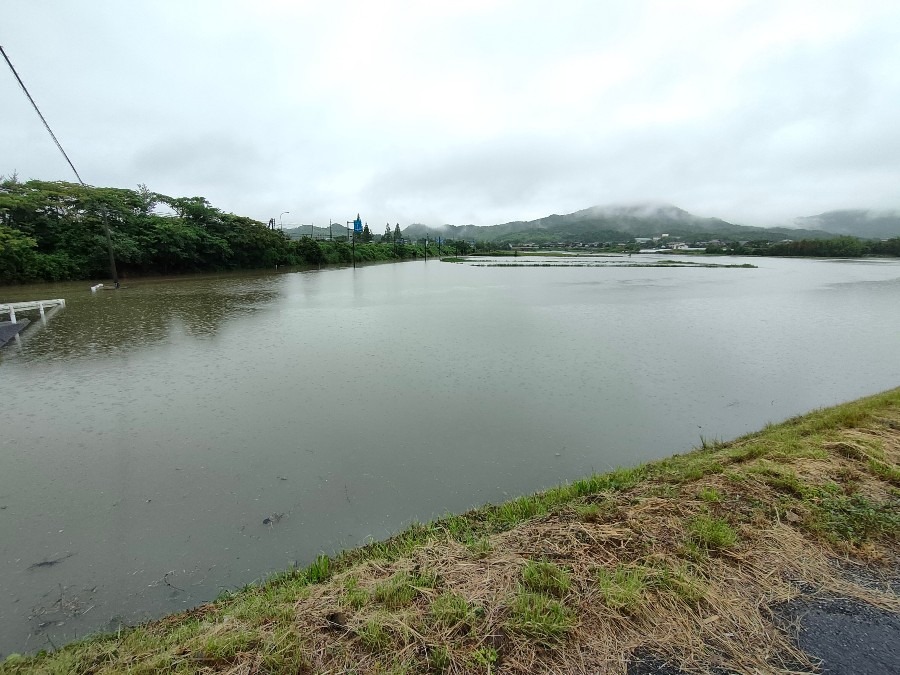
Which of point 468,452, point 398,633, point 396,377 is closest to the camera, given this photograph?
point 398,633

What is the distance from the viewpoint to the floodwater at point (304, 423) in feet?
8.50

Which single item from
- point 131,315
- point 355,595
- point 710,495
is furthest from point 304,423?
point 131,315

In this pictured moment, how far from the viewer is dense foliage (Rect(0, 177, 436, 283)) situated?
60.3 ft

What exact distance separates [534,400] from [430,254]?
6087cm

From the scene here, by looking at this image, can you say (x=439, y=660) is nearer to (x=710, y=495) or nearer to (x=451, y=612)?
(x=451, y=612)

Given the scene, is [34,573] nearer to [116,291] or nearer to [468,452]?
[468,452]

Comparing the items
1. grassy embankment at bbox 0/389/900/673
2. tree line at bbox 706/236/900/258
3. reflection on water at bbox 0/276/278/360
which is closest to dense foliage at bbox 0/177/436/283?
reflection on water at bbox 0/276/278/360

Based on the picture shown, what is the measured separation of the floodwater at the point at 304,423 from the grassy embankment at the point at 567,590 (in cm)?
53

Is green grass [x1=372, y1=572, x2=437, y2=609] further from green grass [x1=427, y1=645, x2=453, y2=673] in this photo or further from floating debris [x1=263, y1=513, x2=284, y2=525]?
floating debris [x1=263, y1=513, x2=284, y2=525]

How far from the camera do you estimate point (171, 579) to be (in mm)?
2396

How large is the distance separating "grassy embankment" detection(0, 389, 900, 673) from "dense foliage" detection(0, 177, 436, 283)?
859 inches

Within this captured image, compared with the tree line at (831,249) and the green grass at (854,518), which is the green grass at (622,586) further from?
the tree line at (831,249)

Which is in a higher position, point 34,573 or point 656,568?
Result: point 656,568

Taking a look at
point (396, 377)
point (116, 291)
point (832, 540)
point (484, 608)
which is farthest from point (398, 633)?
point (116, 291)
